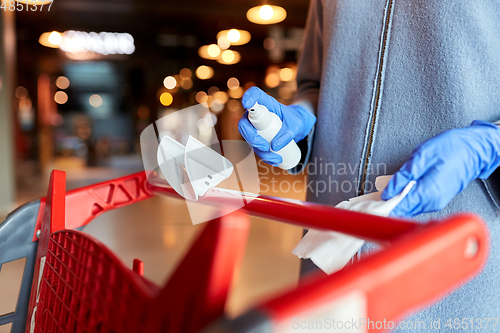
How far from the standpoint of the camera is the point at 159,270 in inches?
94.7

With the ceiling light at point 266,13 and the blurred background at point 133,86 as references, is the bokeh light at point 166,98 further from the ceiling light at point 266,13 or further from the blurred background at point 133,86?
the ceiling light at point 266,13

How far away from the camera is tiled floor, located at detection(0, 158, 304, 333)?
2189 millimetres

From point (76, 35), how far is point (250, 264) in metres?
8.03

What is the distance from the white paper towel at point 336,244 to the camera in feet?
1.46

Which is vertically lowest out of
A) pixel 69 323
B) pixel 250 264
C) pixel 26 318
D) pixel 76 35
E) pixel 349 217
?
pixel 250 264

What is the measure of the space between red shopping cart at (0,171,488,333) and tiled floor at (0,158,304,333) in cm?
109

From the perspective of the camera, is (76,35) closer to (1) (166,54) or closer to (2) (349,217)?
(1) (166,54)

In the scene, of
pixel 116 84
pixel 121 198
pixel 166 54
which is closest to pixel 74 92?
pixel 116 84

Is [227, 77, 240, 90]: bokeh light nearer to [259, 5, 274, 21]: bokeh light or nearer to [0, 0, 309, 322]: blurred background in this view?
[0, 0, 309, 322]: blurred background

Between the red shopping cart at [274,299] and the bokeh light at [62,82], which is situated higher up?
the bokeh light at [62,82]

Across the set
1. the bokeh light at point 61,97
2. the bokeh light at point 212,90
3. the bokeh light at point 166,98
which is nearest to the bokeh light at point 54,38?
the bokeh light at point 166,98

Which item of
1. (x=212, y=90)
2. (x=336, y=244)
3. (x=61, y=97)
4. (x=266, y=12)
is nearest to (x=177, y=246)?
(x=336, y=244)

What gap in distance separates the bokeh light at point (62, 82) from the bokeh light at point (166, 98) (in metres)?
4.18

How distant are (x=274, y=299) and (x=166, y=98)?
17582 millimetres
